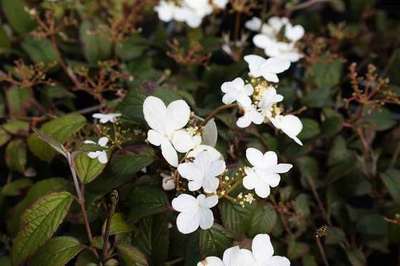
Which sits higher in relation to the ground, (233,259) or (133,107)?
(133,107)

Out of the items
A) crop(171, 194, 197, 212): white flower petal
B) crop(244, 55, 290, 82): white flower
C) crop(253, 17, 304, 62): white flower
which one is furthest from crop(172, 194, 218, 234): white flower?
crop(253, 17, 304, 62): white flower

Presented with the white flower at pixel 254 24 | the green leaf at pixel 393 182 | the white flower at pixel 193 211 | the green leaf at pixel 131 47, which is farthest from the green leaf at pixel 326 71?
the white flower at pixel 193 211

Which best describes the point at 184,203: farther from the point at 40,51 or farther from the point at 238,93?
the point at 40,51

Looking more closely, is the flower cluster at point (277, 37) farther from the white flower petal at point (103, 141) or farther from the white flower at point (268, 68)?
the white flower petal at point (103, 141)

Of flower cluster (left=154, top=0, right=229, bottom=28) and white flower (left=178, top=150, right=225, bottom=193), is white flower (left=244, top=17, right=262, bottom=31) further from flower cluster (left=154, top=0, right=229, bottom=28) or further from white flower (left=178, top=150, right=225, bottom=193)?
white flower (left=178, top=150, right=225, bottom=193)

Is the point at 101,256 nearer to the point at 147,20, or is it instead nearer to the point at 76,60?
the point at 76,60

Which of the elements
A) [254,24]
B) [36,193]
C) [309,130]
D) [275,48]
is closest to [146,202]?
[36,193]
